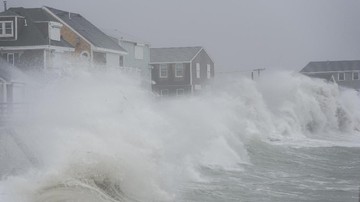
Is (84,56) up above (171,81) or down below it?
above

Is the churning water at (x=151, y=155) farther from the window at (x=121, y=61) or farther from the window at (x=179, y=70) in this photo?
the window at (x=179, y=70)

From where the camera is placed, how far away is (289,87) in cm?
3500

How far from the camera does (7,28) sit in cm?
3241

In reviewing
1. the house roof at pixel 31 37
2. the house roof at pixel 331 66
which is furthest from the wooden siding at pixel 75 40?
the house roof at pixel 331 66

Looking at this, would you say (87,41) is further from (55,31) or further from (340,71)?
(340,71)

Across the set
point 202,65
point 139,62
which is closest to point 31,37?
point 139,62

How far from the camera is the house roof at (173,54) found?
4838 cm

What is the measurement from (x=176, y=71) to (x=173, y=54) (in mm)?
1956

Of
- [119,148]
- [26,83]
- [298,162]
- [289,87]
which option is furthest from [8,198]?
[289,87]

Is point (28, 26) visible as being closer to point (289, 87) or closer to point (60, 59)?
point (60, 59)

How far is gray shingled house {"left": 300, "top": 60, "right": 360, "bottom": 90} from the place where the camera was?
6069 cm

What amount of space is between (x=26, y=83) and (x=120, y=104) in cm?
1172

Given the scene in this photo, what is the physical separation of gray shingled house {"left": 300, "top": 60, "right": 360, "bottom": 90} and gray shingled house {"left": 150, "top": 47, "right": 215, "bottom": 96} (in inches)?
680

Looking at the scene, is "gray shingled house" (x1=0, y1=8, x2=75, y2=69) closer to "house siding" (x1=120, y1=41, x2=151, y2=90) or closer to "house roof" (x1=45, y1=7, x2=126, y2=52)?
"house roof" (x1=45, y1=7, x2=126, y2=52)
